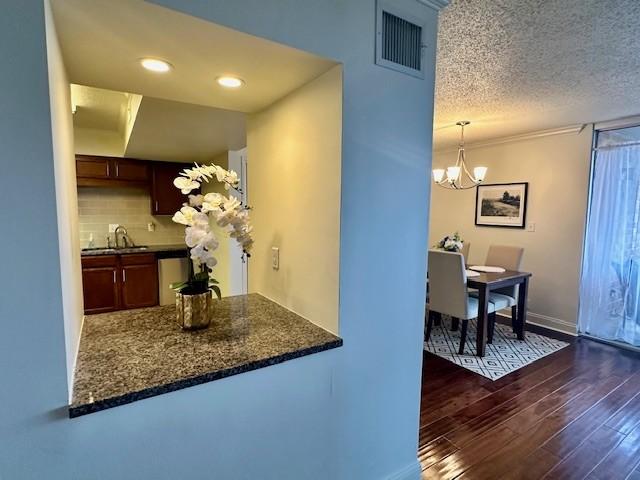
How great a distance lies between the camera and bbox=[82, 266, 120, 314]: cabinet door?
375 centimetres

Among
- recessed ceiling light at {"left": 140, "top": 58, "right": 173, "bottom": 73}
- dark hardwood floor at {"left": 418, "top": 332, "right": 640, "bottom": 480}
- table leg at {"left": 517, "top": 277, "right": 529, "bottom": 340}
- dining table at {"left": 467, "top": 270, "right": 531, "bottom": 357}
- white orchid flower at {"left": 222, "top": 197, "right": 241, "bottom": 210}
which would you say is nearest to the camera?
recessed ceiling light at {"left": 140, "top": 58, "right": 173, "bottom": 73}

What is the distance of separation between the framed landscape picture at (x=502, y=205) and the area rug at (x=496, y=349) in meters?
1.43

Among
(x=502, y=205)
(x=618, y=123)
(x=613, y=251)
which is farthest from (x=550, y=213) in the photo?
(x=618, y=123)

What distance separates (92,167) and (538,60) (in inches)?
180

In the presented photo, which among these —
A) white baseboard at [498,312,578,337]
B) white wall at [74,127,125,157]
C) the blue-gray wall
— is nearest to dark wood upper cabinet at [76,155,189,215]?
white wall at [74,127,125,157]

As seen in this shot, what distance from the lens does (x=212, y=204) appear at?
4.58 ft

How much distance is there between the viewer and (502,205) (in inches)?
173

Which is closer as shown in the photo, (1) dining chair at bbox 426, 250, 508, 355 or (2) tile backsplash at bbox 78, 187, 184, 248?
(1) dining chair at bbox 426, 250, 508, 355

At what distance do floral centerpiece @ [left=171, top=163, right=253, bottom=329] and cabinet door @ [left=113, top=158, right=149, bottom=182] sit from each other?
3299 millimetres

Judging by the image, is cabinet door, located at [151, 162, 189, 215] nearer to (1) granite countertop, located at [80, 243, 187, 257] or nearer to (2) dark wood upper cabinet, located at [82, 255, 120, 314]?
(1) granite countertop, located at [80, 243, 187, 257]

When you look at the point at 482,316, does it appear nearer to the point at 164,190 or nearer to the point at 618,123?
the point at 618,123

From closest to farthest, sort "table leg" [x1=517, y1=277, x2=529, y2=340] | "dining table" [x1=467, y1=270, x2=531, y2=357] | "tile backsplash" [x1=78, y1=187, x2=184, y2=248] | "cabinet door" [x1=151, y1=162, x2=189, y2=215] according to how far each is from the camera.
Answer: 1. "dining table" [x1=467, y1=270, x2=531, y2=357]
2. "table leg" [x1=517, y1=277, x2=529, y2=340]
3. "tile backsplash" [x1=78, y1=187, x2=184, y2=248]
4. "cabinet door" [x1=151, y1=162, x2=189, y2=215]

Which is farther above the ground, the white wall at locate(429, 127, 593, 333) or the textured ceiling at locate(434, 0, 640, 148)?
the textured ceiling at locate(434, 0, 640, 148)

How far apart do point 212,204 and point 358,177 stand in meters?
0.64
